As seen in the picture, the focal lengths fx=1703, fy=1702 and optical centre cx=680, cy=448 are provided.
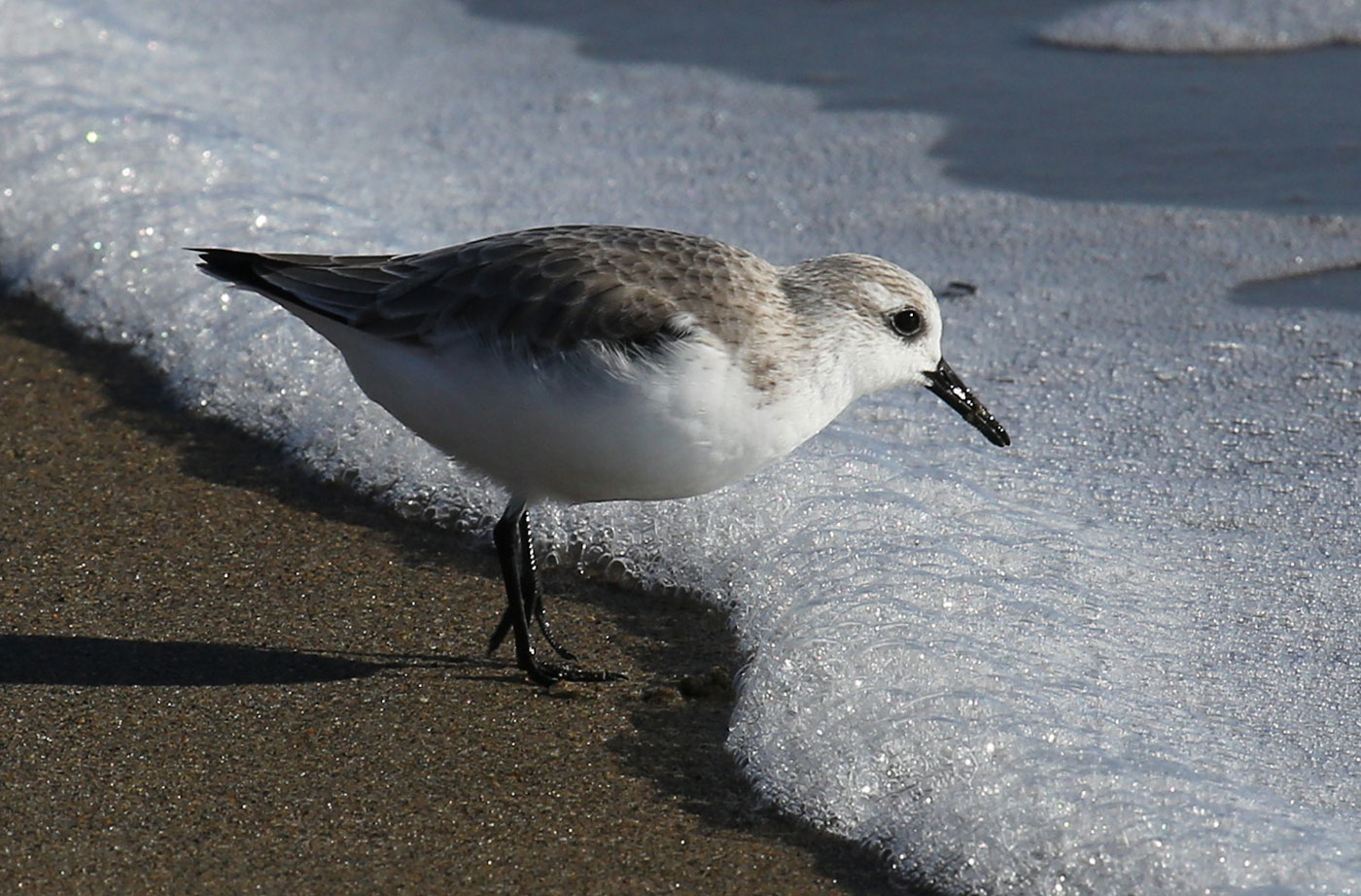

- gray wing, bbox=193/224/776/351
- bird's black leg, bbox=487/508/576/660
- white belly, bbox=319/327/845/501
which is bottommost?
bird's black leg, bbox=487/508/576/660

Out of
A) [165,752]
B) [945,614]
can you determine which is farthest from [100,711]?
[945,614]

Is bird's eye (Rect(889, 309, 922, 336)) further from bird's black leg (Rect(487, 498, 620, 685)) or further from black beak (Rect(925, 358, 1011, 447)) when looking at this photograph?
bird's black leg (Rect(487, 498, 620, 685))

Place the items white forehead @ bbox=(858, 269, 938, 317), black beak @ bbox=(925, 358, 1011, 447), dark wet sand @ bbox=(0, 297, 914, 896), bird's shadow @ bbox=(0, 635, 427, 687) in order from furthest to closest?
black beak @ bbox=(925, 358, 1011, 447)
white forehead @ bbox=(858, 269, 938, 317)
bird's shadow @ bbox=(0, 635, 427, 687)
dark wet sand @ bbox=(0, 297, 914, 896)

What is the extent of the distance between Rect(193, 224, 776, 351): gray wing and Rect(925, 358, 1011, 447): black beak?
1.48ft

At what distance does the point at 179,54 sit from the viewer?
726cm

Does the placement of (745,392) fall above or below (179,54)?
above

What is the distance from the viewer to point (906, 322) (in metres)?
3.58

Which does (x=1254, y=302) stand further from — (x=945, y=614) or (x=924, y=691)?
(x=924, y=691)

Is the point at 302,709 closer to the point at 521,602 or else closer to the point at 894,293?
the point at 521,602

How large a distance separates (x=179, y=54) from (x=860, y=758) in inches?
210

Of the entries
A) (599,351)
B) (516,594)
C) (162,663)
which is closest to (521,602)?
(516,594)

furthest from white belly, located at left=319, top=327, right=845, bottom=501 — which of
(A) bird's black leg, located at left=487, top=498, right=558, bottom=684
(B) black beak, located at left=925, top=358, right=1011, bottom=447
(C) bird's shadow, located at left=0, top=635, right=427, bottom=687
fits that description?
(C) bird's shadow, located at left=0, top=635, right=427, bottom=687

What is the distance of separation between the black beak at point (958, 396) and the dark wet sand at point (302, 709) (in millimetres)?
698

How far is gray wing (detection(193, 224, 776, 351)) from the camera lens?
3289 mm
